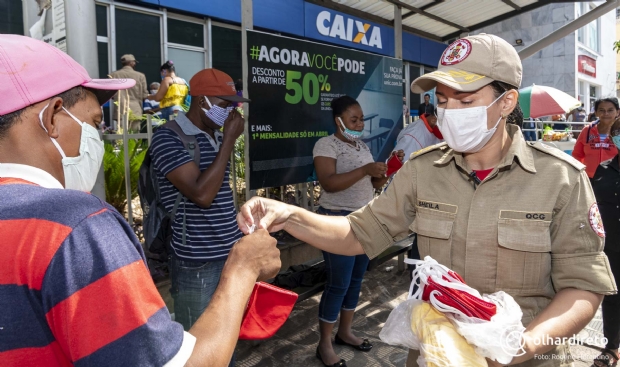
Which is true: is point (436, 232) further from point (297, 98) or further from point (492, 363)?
point (297, 98)

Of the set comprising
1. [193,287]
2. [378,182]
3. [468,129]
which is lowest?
[193,287]

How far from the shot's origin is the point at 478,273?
5.53 ft

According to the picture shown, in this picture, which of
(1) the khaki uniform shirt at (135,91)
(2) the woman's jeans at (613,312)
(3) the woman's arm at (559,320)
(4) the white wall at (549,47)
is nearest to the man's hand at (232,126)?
(3) the woman's arm at (559,320)

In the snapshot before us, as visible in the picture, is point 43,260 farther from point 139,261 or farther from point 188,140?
point 188,140

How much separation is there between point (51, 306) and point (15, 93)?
0.50 meters

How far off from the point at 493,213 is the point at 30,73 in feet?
4.96

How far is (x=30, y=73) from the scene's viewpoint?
108cm

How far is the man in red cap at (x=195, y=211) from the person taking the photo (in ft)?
8.57

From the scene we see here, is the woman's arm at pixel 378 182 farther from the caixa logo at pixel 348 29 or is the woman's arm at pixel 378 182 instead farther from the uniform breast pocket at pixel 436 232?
the caixa logo at pixel 348 29

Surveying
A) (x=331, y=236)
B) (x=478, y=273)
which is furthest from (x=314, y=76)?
(x=478, y=273)

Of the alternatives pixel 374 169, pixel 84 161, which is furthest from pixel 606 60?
pixel 84 161

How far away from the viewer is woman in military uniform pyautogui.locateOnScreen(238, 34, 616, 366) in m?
1.55

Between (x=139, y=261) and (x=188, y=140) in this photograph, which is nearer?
(x=139, y=261)

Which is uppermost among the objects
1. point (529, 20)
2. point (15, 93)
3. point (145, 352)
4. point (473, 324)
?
point (529, 20)
